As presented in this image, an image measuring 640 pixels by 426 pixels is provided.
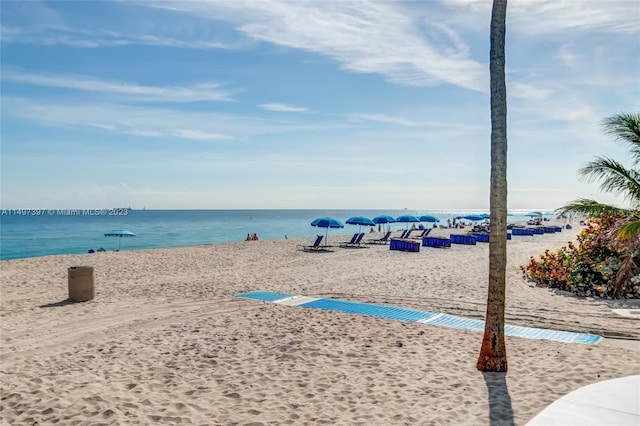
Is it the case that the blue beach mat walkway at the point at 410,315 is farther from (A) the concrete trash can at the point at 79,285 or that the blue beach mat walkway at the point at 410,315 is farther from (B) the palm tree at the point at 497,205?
(A) the concrete trash can at the point at 79,285

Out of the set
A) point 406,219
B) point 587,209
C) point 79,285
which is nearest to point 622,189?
point 587,209

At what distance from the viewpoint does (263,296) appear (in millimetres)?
11141

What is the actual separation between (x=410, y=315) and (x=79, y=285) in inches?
297

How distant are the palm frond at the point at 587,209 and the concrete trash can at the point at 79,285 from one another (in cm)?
1111

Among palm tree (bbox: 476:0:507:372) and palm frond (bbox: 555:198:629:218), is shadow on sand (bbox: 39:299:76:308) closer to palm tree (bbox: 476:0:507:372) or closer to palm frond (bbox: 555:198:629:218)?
palm tree (bbox: 476:0:507:372)

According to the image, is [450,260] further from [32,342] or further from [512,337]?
[32,342]

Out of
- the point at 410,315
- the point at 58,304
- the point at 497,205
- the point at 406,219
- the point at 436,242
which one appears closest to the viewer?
the point at 497,205

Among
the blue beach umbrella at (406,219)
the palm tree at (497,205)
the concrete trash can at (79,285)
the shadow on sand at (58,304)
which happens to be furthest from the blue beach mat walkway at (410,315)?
the blue beach umbrella at (406,219)

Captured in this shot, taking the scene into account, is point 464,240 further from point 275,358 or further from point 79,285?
point 275,358

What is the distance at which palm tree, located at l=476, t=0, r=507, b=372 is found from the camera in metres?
6.00

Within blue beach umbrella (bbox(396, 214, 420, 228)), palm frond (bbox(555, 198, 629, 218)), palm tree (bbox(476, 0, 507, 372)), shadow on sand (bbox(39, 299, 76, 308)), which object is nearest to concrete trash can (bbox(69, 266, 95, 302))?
shadow on sand (bbox(39, 299, 76, 308))

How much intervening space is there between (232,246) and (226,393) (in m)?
21.8

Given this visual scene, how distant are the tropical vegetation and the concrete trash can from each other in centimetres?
1132

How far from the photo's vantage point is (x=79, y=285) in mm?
10617
